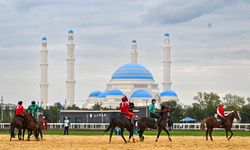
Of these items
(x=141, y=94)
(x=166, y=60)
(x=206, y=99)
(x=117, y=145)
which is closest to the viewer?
(x=117, y=145)

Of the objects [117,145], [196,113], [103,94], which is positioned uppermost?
[103,94]

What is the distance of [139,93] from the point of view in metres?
155

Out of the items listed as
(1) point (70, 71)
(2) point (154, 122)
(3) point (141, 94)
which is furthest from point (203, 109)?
(2) point (154, 122)

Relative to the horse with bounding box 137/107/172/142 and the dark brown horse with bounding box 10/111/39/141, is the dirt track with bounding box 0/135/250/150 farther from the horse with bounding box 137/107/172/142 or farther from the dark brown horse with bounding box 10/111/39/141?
the dark brown horse with bounding box 10/111/39/141

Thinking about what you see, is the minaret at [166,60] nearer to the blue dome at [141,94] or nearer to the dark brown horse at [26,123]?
the blue dome at [141,94]

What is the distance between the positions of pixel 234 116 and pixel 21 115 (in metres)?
10.4

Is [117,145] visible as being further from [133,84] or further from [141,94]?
[133,84]

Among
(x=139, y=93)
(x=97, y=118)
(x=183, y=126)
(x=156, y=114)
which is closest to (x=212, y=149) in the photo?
(x=156, y=114)

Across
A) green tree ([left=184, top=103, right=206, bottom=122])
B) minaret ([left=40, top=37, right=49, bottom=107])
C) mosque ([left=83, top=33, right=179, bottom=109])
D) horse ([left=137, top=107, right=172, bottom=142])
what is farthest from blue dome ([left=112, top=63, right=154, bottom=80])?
horse ([left=137, top=107, right=172, bottom=142])

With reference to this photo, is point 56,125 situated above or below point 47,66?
below

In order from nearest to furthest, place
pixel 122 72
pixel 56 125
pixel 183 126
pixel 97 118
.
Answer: pixel 183 126, pixel 56 125, pixel 97 118, pixel 122 72

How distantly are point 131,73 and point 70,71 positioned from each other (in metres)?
14.3

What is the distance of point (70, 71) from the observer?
168000 mm

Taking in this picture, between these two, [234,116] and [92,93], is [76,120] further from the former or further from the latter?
[234,116]
